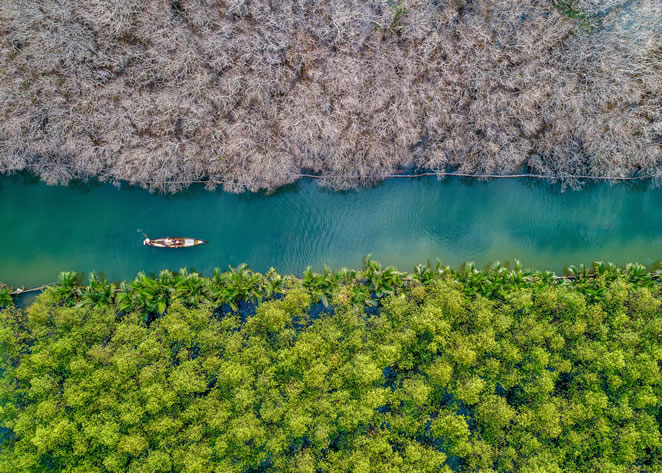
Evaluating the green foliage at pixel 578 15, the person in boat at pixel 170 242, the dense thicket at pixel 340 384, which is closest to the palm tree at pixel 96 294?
the dense thicket at pixel 340 384

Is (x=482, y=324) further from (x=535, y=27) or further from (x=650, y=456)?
(x=535, y=27)

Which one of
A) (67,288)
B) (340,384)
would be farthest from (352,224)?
(67,288)

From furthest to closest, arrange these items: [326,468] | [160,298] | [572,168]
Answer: [572,168]
[160,298]
[326,468]

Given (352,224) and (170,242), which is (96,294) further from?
(352,224)

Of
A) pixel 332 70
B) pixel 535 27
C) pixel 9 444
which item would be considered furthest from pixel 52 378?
pixel 535 27

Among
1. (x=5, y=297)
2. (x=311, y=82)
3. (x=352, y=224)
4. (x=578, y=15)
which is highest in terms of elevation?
(x=578, y=15)
